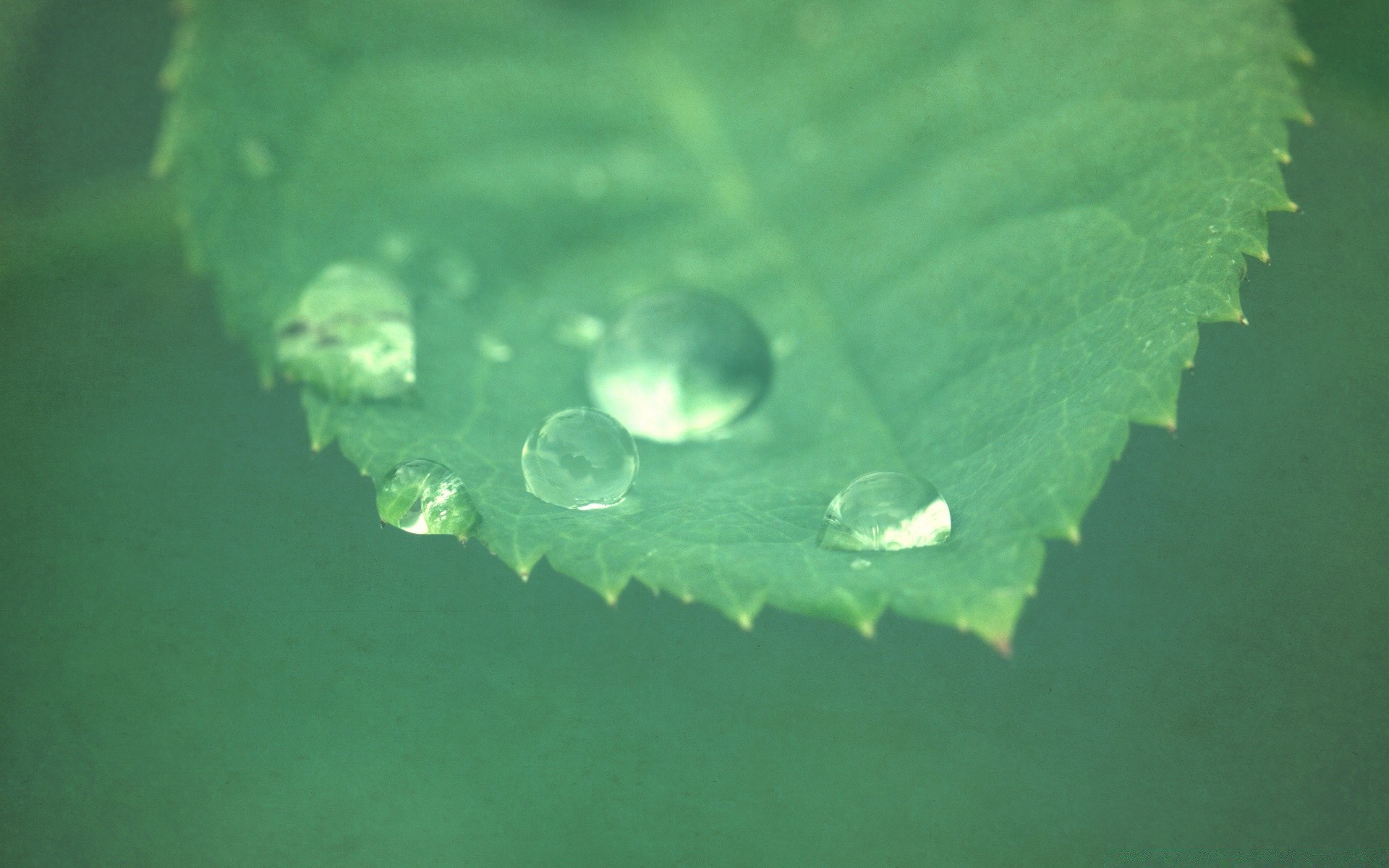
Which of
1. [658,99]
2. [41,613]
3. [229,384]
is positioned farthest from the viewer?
[658,99]

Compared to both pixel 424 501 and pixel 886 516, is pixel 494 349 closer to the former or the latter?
pixel 424 501

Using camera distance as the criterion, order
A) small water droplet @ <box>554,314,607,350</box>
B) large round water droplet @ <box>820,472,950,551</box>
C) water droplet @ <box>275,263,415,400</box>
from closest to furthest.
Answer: large round water droplet @ <box>820,472,950,551</box>
water droplet @ <box>275,263,415,400</box>
small water droplet @ <box>554,314,607,350</box>

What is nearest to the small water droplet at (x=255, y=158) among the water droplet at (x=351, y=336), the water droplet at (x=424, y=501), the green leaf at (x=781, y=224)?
the green leaf at (x=781, y=224)

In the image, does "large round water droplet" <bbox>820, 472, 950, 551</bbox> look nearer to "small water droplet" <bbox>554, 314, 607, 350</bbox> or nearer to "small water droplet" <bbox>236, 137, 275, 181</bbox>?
"small water droplet" <bbox>554, 314, 607, 350</bbox>

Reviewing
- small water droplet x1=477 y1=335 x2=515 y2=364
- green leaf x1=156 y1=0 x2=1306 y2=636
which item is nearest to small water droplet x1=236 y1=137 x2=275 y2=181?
green leaf x1=156 y1=0 x2=1306 y2=636

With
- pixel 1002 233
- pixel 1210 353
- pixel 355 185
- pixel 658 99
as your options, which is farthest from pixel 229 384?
pixel 1210 353

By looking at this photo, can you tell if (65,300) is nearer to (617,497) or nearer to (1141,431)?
(617,497)
